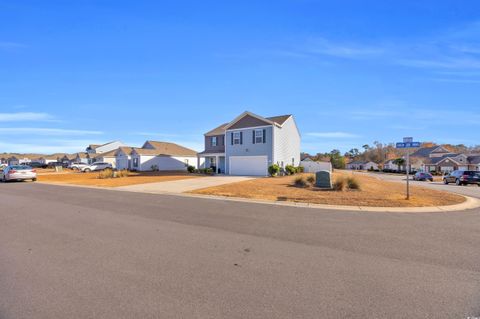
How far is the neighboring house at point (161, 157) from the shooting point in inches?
1854

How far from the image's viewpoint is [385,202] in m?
12.3

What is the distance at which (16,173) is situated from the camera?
78.9 ft

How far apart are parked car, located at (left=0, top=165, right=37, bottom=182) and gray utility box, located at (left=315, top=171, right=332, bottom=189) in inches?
974

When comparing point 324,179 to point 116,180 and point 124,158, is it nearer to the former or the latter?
point 116,180

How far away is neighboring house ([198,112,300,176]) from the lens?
29.7 m

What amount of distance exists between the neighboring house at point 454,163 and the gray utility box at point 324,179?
6482 centimetres

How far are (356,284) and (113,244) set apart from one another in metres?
4.83

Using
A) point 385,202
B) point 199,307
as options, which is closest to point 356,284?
point 199,307

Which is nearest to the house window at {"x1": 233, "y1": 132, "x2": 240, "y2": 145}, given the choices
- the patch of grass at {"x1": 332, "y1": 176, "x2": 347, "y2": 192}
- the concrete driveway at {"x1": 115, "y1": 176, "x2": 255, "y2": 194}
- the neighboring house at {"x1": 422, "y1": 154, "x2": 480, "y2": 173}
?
the concrete driveway at {"x1": 115, "y1": 176, "x2": 255, "y2": 194}

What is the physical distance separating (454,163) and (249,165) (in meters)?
62.3

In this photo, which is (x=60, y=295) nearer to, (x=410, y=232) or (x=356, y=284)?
(x=356, y=284)

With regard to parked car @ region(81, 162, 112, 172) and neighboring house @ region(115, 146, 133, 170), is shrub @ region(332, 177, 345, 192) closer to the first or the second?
neighboring house @ region(115, 146, 133, 170)

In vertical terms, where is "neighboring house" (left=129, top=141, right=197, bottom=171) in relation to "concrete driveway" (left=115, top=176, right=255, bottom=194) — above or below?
above

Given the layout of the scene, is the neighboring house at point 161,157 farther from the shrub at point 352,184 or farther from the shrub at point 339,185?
the shrub at point 352,184
